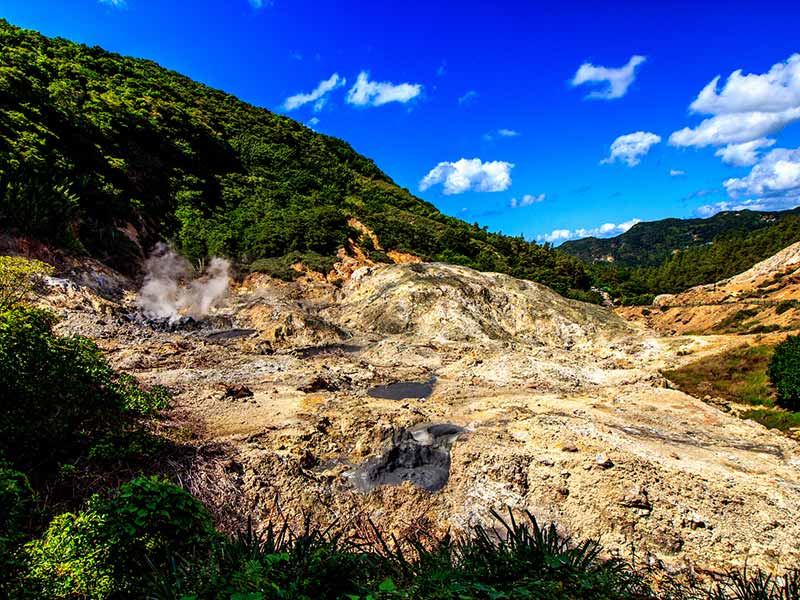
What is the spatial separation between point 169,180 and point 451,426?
32.4 m

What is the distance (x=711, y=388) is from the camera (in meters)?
15.7

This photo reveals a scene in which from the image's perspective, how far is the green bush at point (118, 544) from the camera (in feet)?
13.2

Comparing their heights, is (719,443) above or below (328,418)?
below

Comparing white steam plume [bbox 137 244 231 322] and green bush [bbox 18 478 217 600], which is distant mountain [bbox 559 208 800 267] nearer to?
white steam plume [bbox 137 244 231 322]

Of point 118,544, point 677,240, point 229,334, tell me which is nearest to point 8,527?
point 118,544

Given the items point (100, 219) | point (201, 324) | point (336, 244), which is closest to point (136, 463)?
point (201, 324)

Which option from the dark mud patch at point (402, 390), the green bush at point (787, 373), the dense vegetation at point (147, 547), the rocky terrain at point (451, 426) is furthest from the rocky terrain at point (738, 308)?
the dense vegetation at point (147, 547)

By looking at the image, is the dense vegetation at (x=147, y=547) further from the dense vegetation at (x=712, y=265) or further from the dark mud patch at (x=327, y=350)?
the dense vegetation at (x=712, y=265)

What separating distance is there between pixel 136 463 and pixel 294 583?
5.78 metres

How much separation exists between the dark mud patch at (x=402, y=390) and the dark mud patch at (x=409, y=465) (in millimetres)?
3891

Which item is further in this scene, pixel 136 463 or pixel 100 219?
pixel 100 219

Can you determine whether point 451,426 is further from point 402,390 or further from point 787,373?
point 787,373

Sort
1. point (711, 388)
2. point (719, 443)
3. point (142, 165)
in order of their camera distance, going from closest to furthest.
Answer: point (719, 443) → point (711, 388) → point (142, 165)

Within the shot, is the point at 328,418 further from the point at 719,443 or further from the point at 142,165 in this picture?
the point at 142,165
